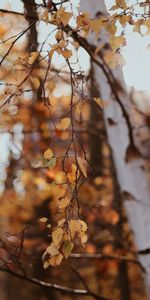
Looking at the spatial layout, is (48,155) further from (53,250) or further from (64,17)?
(64,17)

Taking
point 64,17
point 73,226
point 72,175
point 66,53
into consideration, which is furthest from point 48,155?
point 64,17

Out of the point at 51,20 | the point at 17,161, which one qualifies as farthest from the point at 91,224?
the point at 51,20

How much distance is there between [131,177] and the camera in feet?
5.92

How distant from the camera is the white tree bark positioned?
1.77 meters

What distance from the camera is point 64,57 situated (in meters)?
1.65

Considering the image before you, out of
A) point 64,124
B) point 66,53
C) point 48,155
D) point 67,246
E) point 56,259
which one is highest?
point 66,53

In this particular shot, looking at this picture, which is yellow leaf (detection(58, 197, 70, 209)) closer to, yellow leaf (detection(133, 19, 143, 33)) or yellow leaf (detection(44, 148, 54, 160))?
yellow leaf (detection(44, 148, 54, 160))

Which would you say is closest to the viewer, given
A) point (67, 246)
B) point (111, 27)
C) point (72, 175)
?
point (111, 27)

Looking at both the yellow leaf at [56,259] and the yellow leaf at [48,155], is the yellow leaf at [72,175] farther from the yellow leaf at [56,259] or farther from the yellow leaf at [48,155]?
the yellow leaf at [56,259]

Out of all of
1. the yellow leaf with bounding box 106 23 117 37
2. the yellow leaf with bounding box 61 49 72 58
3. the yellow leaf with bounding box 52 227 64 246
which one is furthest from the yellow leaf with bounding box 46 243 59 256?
the yellow leaf with bounding box 106 23 117 37

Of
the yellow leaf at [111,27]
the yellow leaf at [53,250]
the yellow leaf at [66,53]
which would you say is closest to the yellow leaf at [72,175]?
the yellow leaf at [53,250]

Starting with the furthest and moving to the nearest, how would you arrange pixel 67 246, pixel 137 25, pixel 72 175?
pixel 72 175
pixel 67 246
pixel 137 25

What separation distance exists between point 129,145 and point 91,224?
16.6 ft

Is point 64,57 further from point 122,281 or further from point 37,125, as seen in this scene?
point 122,281
